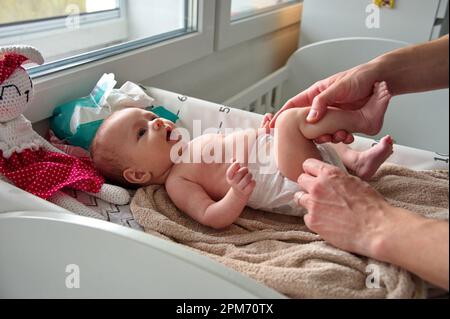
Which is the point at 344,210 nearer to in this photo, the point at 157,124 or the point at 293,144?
the point at 293,144

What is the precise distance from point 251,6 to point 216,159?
1.08m

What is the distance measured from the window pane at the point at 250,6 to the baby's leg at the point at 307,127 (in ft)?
3.12

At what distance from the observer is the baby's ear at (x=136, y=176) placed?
40.8 inches

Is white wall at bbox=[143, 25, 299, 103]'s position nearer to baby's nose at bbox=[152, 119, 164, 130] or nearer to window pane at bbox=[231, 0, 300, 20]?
window pane at bbox=[231, 0, 300, 20]

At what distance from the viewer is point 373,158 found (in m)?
0.99

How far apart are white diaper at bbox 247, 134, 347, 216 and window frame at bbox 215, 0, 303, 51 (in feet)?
2.48

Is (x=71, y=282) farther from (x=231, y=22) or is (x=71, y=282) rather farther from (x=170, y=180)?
(x=231, y=22)

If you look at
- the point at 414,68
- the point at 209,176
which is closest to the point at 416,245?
the point at 414,68

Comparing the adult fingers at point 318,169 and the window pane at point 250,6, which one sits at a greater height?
the window pane at point 250,6

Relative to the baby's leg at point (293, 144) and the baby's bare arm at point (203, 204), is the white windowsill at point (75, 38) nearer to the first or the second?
the baby's bare arm at point (203, 204)

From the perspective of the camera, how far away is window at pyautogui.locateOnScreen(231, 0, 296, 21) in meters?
1.76

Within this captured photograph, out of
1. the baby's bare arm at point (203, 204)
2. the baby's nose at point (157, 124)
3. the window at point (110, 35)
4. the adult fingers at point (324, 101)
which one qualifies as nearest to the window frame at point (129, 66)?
the window at point (110, 35)

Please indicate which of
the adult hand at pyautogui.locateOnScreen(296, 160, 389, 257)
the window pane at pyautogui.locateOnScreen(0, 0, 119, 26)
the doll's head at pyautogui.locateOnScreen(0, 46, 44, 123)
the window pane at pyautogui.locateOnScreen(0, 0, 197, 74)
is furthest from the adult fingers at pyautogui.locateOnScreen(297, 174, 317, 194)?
the window pane at pyautogui.locateOnScreen(0, 0, 119, 26)

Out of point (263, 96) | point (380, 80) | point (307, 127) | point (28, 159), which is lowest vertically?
point (263, 96)
